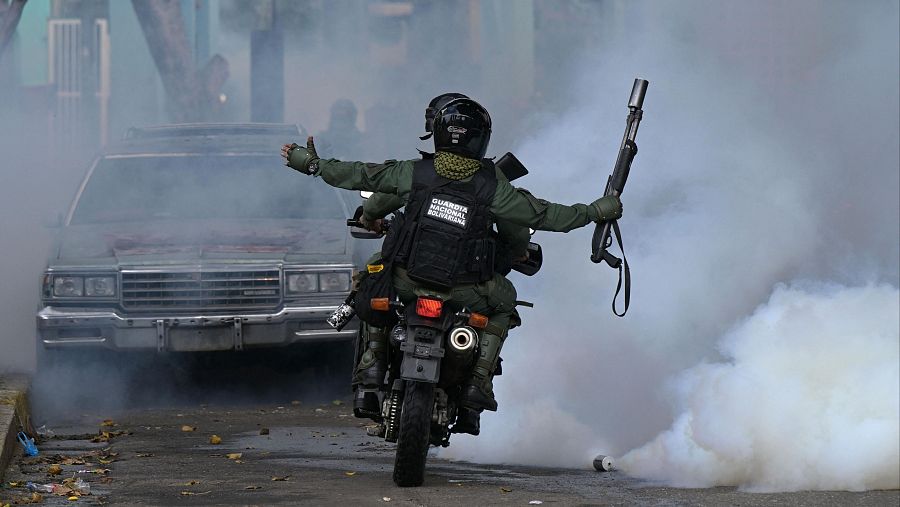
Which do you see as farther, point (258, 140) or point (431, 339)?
point (258, 140)

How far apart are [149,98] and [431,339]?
10777 millimetres

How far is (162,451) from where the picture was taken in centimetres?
950

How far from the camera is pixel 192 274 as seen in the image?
37.8ft

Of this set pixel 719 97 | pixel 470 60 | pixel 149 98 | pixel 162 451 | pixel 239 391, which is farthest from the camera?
pixel 149 98

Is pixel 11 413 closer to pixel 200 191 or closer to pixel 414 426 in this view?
pixel 414 426

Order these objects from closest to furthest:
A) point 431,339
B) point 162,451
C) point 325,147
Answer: point 431,339, point 162,451, point 325,147

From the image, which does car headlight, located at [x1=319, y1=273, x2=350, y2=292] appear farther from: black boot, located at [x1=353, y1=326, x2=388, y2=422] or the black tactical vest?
the black tactical vest

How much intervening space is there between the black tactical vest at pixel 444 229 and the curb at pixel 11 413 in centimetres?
216

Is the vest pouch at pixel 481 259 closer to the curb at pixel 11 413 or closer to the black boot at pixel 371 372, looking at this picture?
the black boot at pixel 371 372

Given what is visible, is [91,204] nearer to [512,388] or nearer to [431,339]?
[512,388]

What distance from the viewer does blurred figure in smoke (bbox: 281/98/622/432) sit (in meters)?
7.88

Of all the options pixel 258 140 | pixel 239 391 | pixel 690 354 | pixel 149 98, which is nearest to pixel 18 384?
pixel 239 391

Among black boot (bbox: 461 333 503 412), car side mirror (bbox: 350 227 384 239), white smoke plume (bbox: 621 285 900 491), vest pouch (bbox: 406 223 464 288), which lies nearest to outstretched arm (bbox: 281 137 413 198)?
vest pouch (bbox: 406 223 464 288)

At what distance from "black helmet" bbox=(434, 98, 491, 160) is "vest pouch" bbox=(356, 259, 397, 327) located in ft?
1.86
